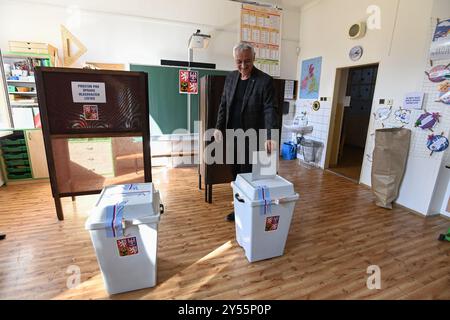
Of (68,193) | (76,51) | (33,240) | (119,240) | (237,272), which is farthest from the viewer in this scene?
(76,51)

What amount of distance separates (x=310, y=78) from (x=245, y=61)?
324cm

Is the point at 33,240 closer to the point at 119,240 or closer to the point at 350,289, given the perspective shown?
the point at 119,240

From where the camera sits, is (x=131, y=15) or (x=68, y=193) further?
(x=131, y=15)

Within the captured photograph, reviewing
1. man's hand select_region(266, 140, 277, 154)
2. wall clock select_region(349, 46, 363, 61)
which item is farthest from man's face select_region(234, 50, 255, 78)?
wall clock select_region(349, 46, 363, 61)

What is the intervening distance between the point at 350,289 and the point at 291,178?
7.73 feet

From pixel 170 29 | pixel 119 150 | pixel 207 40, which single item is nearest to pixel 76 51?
pixel 170 29

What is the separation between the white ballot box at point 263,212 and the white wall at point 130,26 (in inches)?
129

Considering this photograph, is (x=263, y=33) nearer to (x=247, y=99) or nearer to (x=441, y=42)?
(x=441, y=42)

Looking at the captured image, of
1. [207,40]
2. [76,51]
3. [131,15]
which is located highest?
[131,15]

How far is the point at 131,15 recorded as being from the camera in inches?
148

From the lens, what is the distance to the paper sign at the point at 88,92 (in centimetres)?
189

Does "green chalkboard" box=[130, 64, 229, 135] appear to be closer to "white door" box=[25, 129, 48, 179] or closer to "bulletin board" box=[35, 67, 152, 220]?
"white door" box=[25, 129, 48, 179]

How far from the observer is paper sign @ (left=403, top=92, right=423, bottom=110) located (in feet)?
8.61

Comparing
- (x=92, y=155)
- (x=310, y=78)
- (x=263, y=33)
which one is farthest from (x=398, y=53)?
(x=92, y=155)
